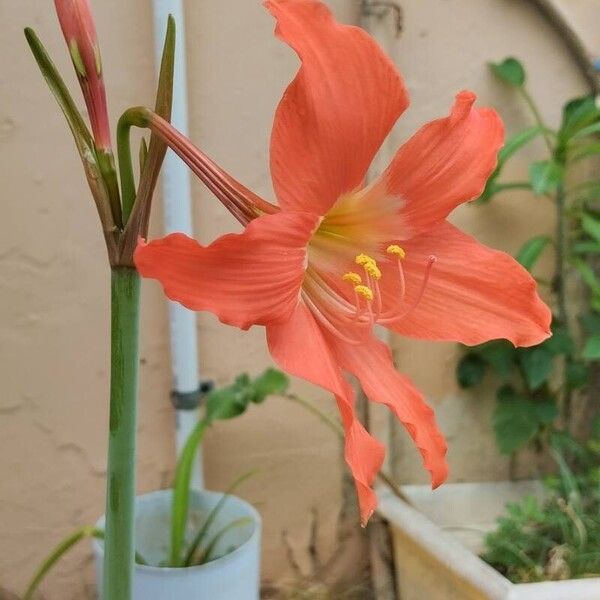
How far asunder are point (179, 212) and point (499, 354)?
45 centimetres

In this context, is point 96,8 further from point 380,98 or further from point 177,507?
point 380,98

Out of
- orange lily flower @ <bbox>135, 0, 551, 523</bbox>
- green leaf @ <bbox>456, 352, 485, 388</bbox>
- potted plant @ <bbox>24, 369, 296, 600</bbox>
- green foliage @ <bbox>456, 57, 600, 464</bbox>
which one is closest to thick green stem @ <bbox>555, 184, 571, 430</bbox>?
green foliage @ <bbox>456, 57, 600, 464</bbox>

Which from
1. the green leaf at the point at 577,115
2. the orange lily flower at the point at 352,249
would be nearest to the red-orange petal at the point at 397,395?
the orange lily flower at the point at 352,249

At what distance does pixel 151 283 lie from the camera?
2.91ft

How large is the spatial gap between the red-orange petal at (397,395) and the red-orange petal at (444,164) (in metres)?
0.05

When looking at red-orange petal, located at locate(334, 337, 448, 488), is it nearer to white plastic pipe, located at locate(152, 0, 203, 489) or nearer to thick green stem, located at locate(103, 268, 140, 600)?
thick green stem, located at locate(103, 268, 140, 600)

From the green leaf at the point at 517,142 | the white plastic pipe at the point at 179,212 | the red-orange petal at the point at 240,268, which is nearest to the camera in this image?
the red-orange petal at the point at 240,268

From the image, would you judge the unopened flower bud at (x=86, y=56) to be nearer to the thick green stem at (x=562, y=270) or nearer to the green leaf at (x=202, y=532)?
the green leaf at (x=202, y=532)

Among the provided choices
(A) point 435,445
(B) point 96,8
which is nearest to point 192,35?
(B) point 96,8

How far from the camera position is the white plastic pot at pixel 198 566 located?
0.70 metres

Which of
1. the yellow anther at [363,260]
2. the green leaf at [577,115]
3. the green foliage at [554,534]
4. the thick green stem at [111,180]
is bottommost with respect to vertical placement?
the green foliage at [554,534]

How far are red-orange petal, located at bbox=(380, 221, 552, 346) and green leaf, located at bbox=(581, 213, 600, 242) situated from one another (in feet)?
2.20

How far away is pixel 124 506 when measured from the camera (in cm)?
31

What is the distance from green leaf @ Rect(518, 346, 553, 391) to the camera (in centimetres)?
96
